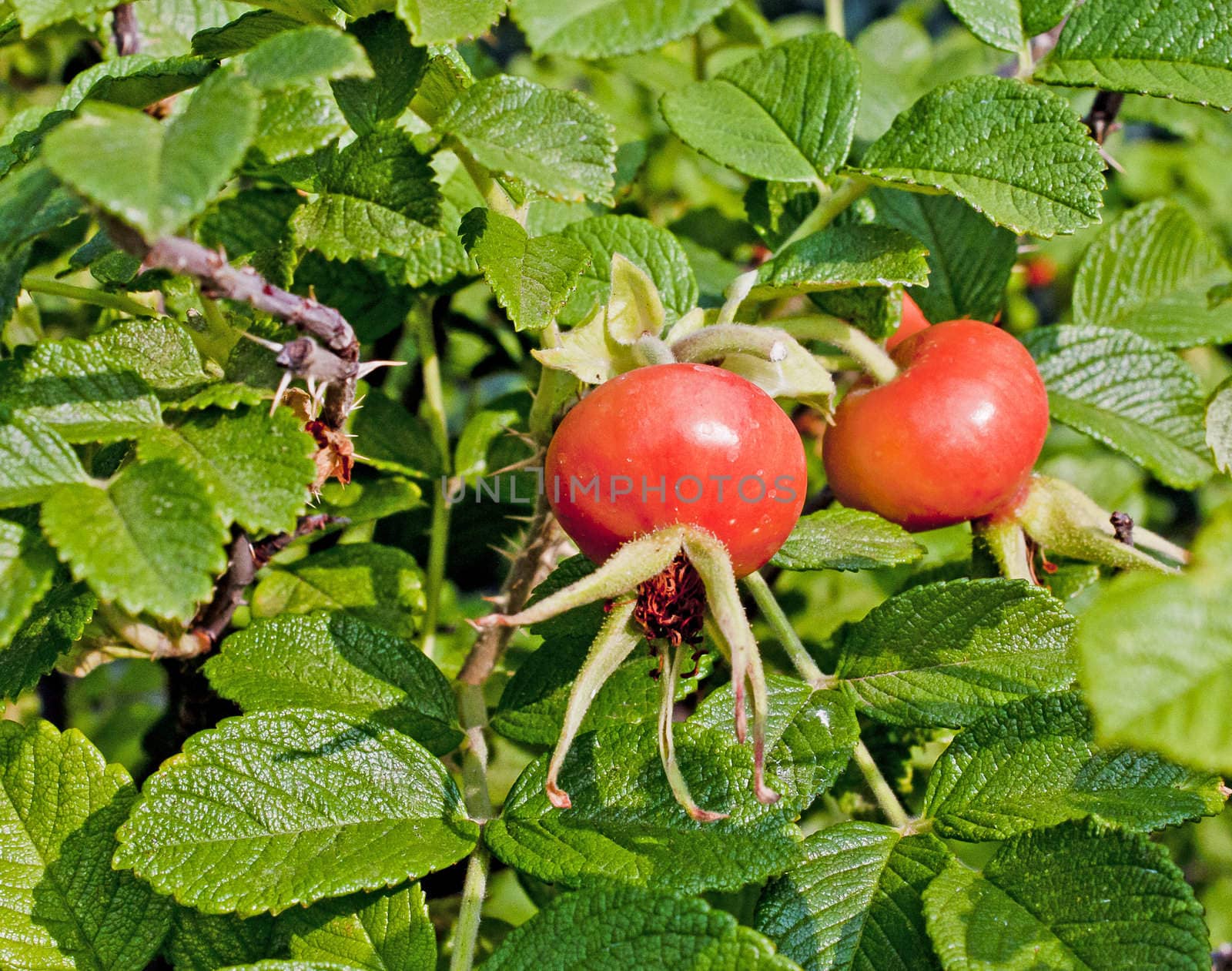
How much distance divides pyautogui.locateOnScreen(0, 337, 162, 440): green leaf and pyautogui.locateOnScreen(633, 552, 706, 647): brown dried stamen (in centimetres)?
53

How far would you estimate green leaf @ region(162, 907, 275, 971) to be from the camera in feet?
3.90

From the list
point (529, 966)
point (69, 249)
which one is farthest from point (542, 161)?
point (69, 249)

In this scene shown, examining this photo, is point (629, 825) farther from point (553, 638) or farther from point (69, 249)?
point (69, 249)

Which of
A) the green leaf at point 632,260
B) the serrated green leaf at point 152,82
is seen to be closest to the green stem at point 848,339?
the green leaf at point 632,260

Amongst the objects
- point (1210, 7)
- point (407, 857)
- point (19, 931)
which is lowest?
point (19, 931)

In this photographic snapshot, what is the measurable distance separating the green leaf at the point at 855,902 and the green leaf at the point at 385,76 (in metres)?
0.90

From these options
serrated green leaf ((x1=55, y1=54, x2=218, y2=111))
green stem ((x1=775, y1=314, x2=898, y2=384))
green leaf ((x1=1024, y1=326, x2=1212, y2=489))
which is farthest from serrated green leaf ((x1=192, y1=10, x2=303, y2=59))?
green leaf ((x1=1024, y1=326, x2=1212, y2=489))

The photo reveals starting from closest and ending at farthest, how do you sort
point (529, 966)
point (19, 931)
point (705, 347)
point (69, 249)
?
point (529, 966) < point (19, 931) < point (705, 347) < point (69, 249)

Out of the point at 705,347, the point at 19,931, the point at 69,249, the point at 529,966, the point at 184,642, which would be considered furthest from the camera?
the point at 69,249

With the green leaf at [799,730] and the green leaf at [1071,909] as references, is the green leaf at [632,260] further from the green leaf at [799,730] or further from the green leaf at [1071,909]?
the green leaf at [1071,909]

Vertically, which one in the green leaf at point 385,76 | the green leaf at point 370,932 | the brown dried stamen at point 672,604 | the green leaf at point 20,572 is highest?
the green leaf at point 385,76

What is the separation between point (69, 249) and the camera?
2055 millimetres

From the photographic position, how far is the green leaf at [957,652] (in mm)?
1264

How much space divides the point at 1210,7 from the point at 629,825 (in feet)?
4.04
